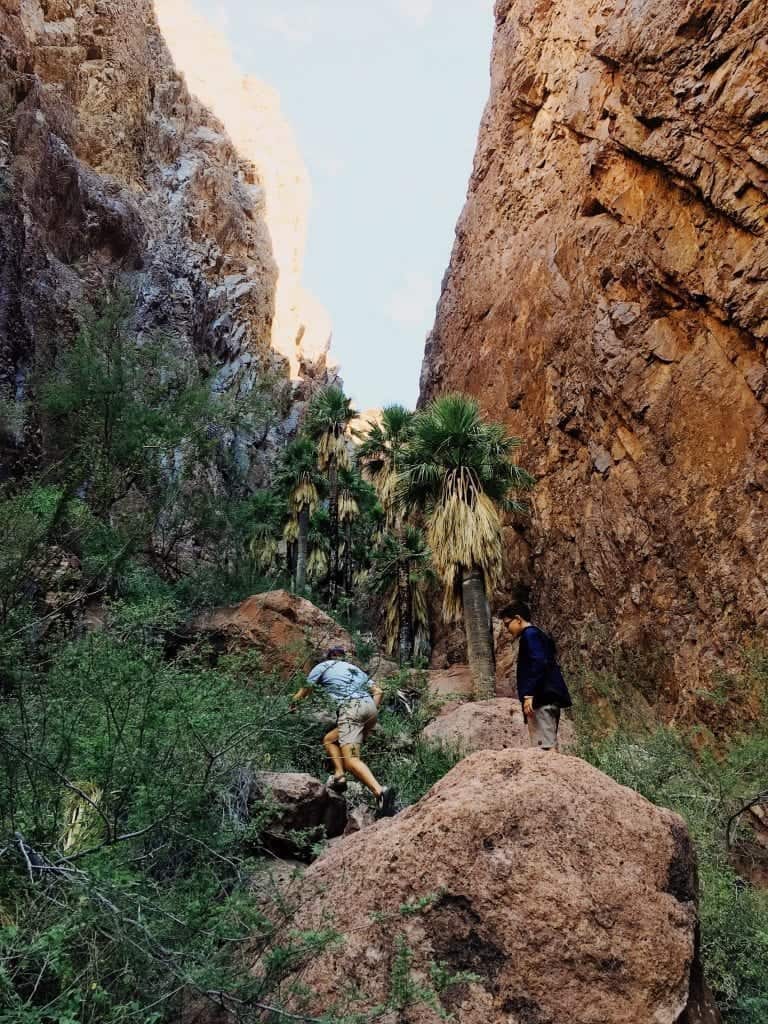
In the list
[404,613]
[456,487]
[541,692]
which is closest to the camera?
[541,692]

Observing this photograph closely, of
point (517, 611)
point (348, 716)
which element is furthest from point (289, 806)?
point (517, 611)

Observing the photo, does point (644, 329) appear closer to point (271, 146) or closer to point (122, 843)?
point (122, 843)

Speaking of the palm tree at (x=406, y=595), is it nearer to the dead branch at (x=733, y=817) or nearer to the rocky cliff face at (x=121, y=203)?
the rocky cliff face at (x=121, y=203)

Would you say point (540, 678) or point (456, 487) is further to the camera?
point (456, 487)

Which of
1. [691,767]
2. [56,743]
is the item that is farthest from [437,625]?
[56,743]

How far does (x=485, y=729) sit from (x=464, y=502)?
5.62 meters

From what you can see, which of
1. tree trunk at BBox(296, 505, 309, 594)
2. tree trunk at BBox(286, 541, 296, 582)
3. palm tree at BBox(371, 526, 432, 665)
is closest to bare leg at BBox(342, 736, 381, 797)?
palm tree at BBox(371, 526, 432, 665)

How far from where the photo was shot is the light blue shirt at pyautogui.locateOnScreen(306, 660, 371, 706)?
239 inches

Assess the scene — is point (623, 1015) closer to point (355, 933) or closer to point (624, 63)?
point (355, 933)

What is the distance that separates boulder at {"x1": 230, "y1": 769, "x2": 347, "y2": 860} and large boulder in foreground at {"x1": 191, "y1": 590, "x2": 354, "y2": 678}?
593cm

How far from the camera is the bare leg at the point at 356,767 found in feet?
19.9

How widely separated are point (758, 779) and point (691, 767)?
834 millimetres

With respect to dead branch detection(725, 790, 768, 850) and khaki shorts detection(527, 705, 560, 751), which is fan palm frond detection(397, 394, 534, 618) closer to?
dead branch detection(725, 790, 768, 850)

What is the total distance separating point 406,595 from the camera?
2247cm
